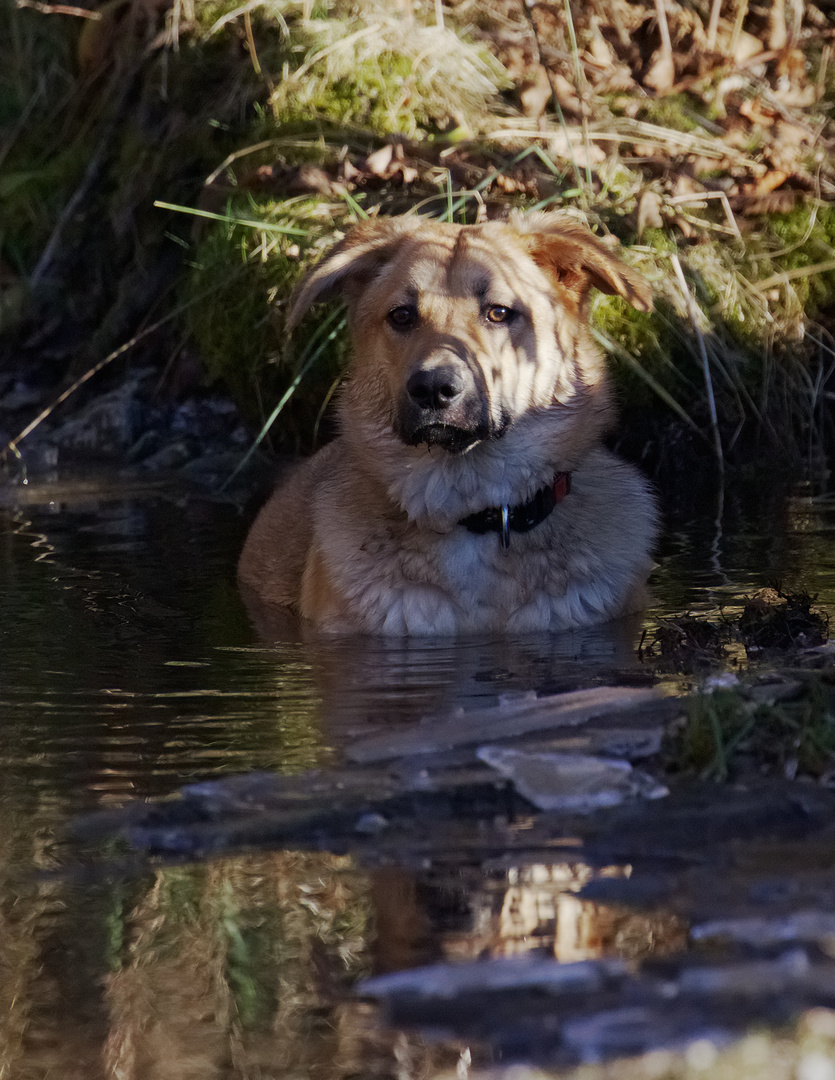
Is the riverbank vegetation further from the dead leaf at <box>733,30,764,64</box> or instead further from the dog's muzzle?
the dog's muzzle

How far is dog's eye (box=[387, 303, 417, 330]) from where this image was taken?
4.94 meters

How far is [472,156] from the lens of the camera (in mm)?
8211

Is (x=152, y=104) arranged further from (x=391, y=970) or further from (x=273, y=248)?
(x=391, y=970)

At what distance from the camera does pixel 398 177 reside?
26.8ft

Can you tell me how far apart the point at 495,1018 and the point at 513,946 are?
219 millimetres

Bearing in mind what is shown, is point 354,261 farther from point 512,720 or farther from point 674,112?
point 674,112

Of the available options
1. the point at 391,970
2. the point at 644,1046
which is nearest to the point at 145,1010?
the point at 391,970

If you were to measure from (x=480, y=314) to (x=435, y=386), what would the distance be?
1.82 feet

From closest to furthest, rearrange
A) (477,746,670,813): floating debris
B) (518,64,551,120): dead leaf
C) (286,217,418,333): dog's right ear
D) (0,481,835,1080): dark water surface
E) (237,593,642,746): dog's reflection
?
1. (0,481,835,1080): dark water surface
2. (477,746,670,813): floating debris
3. (237,593,642,746): dog's reflection
4. (286,217,418,333): dog's right ear
5. (518,64,551,120): dead leaf

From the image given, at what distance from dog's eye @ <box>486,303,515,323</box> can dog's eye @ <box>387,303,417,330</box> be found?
10.1 inches

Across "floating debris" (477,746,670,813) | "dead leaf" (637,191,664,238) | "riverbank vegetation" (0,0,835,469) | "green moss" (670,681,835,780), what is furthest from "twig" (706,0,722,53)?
"floating debris" (477,746,670,813)

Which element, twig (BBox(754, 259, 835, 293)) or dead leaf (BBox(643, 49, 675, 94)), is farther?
dead leaf (BBox(643, 49, 675, 94))

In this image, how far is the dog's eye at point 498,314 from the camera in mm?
4889

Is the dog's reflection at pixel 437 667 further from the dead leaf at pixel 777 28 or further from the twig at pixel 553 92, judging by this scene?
the dead leaf at pixel 777 28
